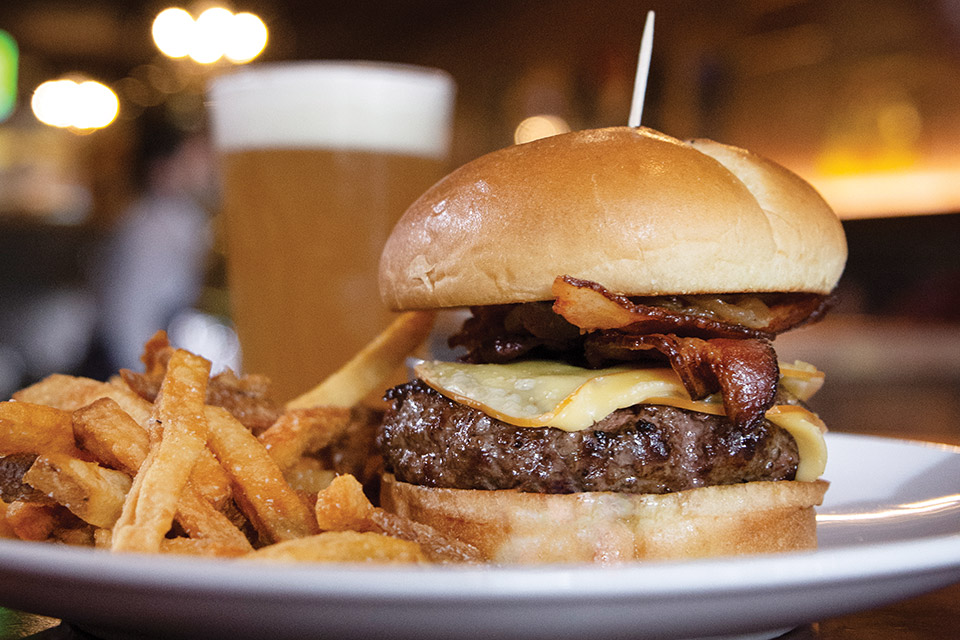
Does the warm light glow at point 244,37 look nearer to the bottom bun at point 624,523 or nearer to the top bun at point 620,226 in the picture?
the top bun at point 620,226

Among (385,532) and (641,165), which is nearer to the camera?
(385,532)

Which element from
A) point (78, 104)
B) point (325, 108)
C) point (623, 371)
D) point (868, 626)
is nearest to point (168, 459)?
point (623, 371)

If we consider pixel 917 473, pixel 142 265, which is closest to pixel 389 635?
pixel 917 473

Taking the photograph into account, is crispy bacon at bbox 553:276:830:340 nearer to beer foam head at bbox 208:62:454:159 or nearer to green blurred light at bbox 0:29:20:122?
beer foam head at bbox 208:62:454:159

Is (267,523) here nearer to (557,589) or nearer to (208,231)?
(557,589)

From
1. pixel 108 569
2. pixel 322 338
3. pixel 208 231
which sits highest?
pixel 108 569

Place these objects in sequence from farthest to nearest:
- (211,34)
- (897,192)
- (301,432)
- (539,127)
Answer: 1. (539,127)
2. (897,192)
3. (211,34)
4. (301,432)

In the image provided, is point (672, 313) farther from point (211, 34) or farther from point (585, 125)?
point (585, 125)

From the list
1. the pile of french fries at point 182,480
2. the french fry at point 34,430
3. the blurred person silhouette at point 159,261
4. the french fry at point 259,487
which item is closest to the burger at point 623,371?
the pile of french fries at point 182,480
